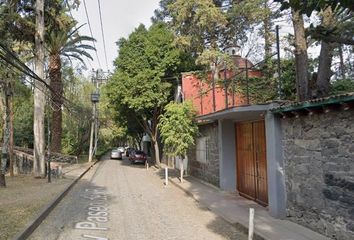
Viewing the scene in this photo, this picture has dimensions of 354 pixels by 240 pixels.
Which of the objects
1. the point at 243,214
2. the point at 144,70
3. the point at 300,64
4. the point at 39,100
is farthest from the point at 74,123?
the point at 243,214

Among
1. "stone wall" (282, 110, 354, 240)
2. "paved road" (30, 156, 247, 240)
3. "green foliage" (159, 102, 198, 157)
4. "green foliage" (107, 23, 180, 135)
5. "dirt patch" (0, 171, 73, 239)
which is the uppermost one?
"green foliage" (107, 23, 180, 135)

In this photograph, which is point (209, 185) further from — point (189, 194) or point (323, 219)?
point (323, 219)

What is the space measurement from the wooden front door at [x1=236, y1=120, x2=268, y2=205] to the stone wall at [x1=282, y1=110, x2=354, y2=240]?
2782 mm

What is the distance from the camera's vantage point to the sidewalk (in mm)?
9375

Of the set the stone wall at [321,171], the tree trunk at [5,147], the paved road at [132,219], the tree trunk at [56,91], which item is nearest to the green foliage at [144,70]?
the tree trunk at [56,91]

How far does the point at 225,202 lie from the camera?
14.8 metres

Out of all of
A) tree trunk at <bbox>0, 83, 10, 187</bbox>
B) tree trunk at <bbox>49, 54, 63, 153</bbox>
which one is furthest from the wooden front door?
tree trunk at <bbox>49, 54, 63, 153</bbox>

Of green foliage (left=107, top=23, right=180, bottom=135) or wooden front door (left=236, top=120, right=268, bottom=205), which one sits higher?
green foliage (left=107, top=23, right=180, bottom=135)

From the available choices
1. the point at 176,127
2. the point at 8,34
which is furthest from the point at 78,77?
the point at 176,127

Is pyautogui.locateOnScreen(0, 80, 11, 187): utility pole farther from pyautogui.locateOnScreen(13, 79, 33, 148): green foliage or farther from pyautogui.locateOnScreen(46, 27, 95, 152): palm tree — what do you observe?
pyautogui.locateOnScreen(13, 79, 33, 148): green foliage

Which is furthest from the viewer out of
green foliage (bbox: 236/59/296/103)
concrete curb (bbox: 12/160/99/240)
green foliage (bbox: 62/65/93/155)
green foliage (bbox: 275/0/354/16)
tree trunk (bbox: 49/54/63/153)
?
green foliage (bbox: 62/65/93/155)

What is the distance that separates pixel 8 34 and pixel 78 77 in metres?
37.1

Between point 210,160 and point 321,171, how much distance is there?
11.3 metres

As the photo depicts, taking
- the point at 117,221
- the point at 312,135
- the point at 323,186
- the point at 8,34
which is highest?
the point at 8,34
